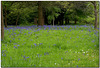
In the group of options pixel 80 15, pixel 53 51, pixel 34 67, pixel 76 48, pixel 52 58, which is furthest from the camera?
pixel 80 15

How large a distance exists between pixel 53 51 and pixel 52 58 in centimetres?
104

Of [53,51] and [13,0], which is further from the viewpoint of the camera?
[13,0]

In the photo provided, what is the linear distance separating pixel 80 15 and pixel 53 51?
77.4 ft

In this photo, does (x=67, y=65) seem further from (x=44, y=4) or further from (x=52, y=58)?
(x=44, y=4)

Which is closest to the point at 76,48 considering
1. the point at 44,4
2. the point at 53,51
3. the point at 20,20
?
the point at 53,51

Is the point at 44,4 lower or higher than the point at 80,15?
higher

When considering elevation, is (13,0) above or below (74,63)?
above

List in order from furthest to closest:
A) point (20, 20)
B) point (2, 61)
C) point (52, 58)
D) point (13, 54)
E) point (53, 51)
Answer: point (20, 20) < point (53, 51) < point (13, 54) < point (52, 58) < point (2, 61)

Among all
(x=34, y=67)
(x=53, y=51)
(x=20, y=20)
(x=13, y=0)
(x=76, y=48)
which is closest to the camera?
(x=34, y=67)

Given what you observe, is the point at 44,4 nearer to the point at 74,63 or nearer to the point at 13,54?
the point at 13,54

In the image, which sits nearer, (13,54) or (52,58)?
(52,58)

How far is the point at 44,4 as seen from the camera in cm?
1738

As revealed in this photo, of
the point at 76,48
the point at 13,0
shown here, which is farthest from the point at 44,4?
the point at 76,48

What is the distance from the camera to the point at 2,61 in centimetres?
527
